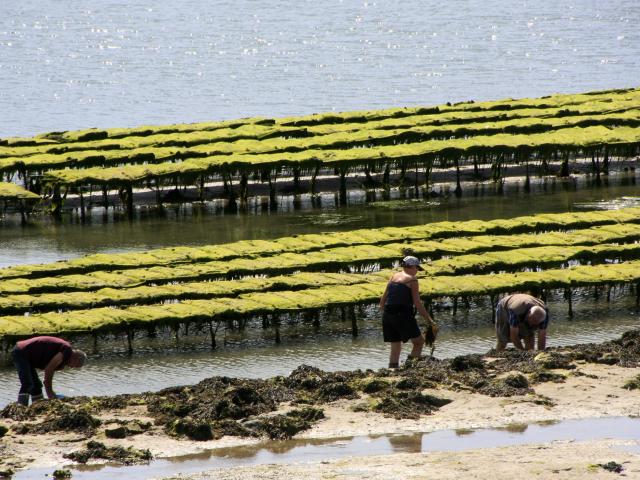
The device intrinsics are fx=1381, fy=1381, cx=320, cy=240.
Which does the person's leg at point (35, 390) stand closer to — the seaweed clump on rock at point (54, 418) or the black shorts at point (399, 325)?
the seaweed clump on rock at point (54, 418)

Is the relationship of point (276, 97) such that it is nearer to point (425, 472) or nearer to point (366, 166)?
point (366, 166)

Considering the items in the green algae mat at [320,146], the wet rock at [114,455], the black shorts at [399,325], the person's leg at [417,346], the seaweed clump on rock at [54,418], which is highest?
the green algae mat at [320,146]

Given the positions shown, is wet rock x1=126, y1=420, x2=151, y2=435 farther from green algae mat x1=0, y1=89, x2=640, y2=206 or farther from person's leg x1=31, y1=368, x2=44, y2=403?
A: green algae mat x1=0, y1=89, x2=640, y2=206

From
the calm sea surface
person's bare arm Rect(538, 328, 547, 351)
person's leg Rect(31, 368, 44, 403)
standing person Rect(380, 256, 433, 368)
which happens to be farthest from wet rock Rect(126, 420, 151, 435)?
the calm sea surface

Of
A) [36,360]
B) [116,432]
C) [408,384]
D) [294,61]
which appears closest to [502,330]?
[408,384]

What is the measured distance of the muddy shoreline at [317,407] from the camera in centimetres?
2402

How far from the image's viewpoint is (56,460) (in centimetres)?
2309

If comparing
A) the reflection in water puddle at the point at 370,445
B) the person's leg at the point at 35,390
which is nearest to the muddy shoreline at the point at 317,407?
the reflection in water puddle at the point at 370,445

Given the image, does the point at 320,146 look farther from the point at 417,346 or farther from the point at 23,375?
the point at 23,375

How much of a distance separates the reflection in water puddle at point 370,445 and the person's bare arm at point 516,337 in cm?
483

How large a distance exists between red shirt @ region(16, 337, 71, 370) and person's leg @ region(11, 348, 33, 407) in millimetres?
99

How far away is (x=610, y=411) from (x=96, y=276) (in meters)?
16.9

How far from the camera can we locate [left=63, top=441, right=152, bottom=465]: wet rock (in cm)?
2308

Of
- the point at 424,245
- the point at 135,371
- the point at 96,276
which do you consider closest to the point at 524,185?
the point at 424,245
